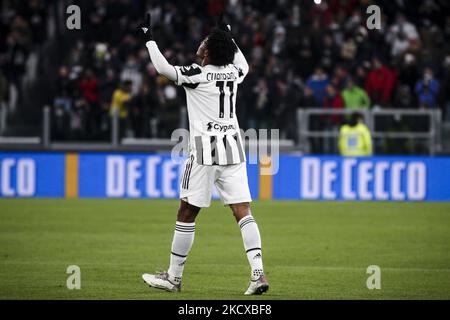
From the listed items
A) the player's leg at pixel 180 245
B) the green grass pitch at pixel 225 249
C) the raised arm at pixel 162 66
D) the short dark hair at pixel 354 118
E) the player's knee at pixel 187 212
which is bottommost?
the green grass pitch at pixel 225 249

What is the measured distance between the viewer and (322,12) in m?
27.3

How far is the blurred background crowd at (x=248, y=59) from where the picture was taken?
24.1 m

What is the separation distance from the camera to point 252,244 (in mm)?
10453

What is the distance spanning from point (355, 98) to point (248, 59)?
2985 millimetres

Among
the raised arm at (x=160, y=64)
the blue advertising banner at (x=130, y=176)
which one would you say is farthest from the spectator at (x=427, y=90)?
the raised arm at (x=160, y=64)

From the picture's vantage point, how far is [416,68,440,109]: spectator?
24266 millimetres

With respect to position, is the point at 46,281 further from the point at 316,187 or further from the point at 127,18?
the point at 127,18

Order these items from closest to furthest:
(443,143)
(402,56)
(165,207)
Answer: (165,207)
(443,143)
(402,56)

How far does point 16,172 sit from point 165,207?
12.7ft

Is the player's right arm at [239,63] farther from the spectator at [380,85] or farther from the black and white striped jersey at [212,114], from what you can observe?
the spectator at [380,85]

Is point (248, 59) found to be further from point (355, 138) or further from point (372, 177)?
point (372, 177)

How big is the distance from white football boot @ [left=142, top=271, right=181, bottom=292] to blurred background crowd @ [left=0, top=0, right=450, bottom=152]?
1295 centimetres

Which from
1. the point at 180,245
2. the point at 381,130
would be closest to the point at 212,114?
the point at 180,245
